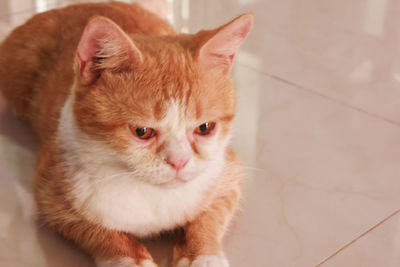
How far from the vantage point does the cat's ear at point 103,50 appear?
1.36 meters

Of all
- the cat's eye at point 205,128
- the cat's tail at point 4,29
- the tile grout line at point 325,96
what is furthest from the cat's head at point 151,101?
the cat's tail at point 4,29

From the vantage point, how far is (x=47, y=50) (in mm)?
2098

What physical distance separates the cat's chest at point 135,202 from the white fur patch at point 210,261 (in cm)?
13

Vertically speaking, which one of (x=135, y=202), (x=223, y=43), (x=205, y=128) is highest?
(x=223, y=43)

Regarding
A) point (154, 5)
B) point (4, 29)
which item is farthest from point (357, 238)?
point (4, 29)

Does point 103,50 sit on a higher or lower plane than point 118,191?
higher

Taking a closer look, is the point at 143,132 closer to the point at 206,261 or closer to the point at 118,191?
the point at 118,191

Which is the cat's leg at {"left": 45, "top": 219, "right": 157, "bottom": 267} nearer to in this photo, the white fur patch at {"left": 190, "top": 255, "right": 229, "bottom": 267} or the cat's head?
the white fur patch at {"left": 190, "top": 255, "right": 229, "bottom": 267}

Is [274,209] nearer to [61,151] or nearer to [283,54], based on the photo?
[61,151]

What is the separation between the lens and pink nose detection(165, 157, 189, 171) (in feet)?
4.64

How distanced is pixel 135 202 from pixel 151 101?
304mm

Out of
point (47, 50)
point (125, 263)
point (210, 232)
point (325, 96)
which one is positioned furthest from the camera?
point (325, 96)

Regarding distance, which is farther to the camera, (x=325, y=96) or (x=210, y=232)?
(x=325, y=96)

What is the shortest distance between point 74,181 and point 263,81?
122 cm
